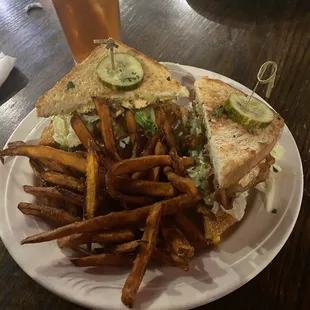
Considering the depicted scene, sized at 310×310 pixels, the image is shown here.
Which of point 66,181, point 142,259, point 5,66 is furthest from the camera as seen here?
point 5,66

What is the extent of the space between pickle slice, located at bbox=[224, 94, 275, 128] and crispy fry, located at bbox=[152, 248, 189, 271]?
2.02ft

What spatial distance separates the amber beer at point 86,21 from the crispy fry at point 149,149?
92cm

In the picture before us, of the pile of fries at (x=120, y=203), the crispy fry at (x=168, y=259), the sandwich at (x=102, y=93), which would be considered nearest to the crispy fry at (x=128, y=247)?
the pile of fries at (x=120, y=203)

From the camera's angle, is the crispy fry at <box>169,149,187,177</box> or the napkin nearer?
the crispy fry at <box>169,149,187,177</box>

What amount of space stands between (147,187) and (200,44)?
139 cm

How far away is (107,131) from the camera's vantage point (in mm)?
1555

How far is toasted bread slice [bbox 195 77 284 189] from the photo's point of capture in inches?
61.2

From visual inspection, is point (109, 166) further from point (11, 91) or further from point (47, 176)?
point (11, 91)

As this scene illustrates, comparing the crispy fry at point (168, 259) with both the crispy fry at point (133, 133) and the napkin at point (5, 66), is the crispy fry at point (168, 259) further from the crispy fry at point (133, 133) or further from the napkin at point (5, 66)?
the napkin at point (5, 66)

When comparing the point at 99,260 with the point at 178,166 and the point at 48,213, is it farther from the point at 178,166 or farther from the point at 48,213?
the point at 178,166

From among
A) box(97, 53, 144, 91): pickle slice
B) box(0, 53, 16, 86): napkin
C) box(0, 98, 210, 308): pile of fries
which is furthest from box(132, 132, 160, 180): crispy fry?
box(0, 53, 16, 86): napkin

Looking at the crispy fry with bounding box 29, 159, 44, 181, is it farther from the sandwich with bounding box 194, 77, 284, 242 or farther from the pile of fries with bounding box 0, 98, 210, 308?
the sandwich with bounding box 194, 77, 284, 242

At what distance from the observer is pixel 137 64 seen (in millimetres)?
1829

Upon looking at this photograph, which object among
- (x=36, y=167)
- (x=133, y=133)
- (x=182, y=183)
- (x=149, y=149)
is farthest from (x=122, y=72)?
(x=182, y=183)
